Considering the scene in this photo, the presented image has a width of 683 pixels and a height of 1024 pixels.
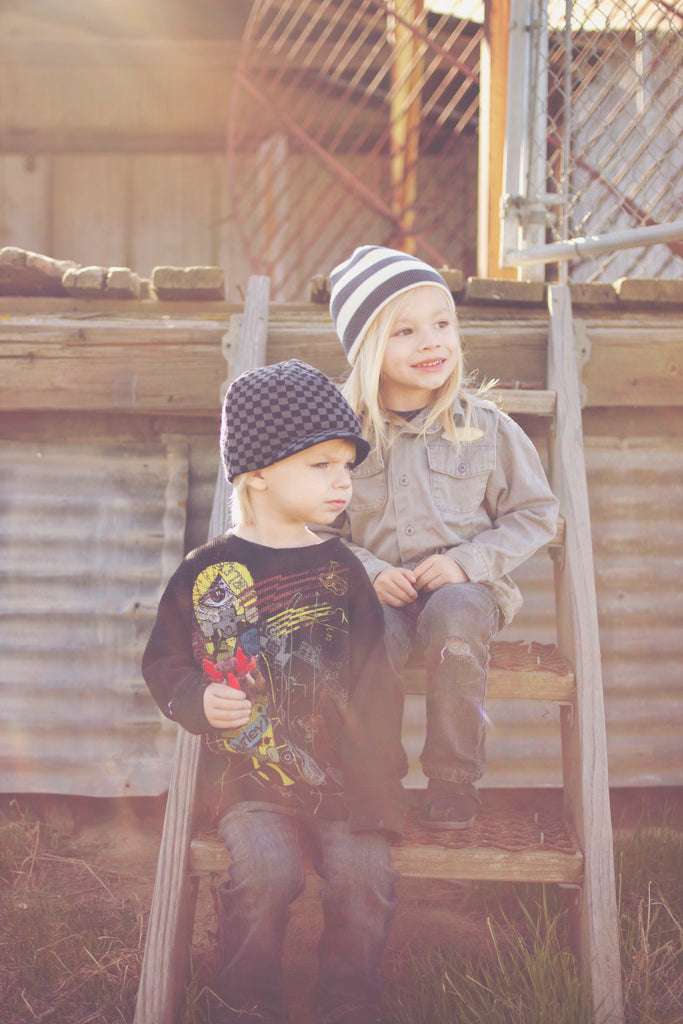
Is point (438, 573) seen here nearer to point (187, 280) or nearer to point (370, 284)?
point (370, 284)

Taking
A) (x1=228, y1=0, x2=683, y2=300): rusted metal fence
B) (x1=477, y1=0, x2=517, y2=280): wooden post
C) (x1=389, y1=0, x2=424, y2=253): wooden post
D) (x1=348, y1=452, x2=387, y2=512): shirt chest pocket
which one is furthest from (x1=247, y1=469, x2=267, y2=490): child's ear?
(x1=389, y1=0, x2=424, y2=253): wooden post

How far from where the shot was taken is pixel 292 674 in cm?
177

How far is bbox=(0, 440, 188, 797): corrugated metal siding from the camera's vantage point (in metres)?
2.74

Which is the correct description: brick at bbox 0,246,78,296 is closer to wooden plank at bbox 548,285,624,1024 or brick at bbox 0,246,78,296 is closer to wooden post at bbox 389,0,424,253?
wooden plank at bbox 548,285,624,1024

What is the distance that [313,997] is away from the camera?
1.68m

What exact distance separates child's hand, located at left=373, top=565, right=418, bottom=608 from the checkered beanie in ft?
1.24

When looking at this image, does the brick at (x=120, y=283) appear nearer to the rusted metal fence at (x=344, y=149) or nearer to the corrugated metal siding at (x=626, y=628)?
the corrugated metal siding at (x=626, y=628)

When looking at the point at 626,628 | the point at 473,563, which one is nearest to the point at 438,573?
the point at 473,563

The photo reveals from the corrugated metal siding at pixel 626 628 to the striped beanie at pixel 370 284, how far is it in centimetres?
104

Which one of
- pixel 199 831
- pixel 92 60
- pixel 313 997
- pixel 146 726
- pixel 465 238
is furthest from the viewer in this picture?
pixel 465 238

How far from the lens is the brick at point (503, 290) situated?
2789mm

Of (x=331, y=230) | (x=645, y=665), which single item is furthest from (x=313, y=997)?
(x=331, y=230)

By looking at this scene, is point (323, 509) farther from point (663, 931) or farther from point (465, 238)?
point (465, 238)

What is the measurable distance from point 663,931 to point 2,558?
2.20m
